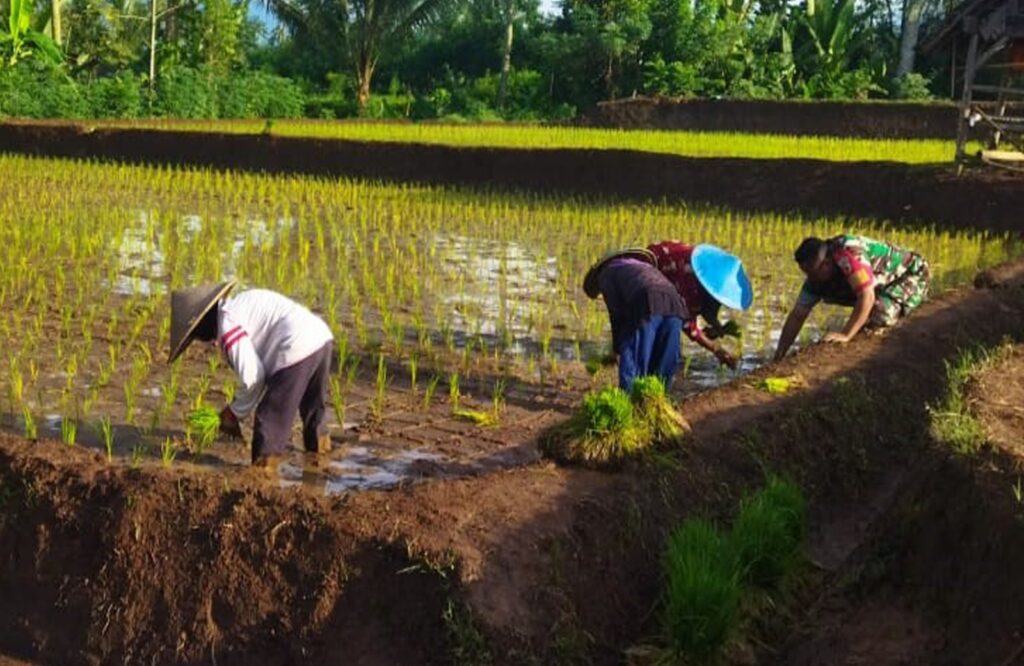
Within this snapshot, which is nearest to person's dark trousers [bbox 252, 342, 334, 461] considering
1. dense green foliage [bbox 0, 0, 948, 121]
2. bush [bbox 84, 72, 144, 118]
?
bush [bbox 84, 72, 144, 118]

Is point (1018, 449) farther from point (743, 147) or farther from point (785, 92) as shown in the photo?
point (785, 92)

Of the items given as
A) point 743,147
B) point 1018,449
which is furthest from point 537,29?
point 1018,449

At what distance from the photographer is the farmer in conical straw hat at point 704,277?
17.9 feet

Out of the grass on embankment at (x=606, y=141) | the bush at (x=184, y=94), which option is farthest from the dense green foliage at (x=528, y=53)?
the grass on embankment at (x=606, y=141)

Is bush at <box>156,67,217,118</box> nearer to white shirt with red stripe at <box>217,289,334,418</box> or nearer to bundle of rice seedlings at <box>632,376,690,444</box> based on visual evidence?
white shirt with red stripe at <box>217,289,334,418</box>

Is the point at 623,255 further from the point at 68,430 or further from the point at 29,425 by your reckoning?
the point at 29,425

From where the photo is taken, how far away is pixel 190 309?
13.6 feet

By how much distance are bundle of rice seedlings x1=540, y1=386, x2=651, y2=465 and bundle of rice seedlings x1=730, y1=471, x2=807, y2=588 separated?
15.9 inches

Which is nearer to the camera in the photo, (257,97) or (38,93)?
(38,93)

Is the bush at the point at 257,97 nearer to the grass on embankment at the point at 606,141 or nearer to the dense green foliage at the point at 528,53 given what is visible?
the dense green foliage at the point at 528,53

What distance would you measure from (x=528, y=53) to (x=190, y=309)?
28.8 meters

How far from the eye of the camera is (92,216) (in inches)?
453

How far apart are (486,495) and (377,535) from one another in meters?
0.42

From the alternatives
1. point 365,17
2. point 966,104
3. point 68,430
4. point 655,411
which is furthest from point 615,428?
point 365,17
